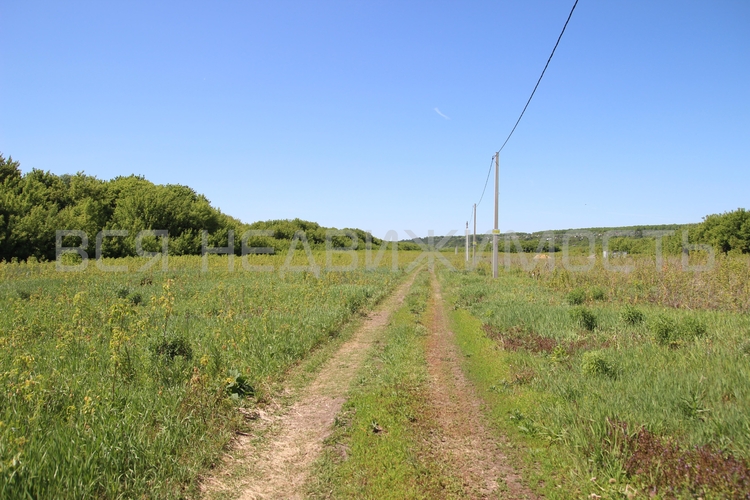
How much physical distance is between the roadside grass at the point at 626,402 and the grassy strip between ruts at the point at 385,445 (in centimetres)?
90

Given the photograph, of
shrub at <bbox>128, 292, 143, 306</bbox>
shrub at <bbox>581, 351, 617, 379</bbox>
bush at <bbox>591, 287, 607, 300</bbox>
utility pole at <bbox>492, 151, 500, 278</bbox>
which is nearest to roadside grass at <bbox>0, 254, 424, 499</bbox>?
shrub at <bbox>128, 292, 143, 306</bbox>

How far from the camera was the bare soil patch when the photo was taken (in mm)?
3707

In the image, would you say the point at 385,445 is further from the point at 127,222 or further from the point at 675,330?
the point at 127,222

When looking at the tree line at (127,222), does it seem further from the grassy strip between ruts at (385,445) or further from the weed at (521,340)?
the grassy strip between ruts at (385,445)

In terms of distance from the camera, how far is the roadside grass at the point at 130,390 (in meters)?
3.46

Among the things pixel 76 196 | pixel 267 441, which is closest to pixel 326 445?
pixel 267 441

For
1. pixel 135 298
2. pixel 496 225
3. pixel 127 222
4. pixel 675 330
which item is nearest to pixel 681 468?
pixel 675 330

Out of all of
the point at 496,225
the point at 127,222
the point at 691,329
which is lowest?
the point at 691,329

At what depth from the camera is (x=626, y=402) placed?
4422 mm

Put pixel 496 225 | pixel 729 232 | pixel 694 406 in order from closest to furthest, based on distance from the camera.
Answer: pixel 694 406 < pixel 496 225 < pixel 729 232

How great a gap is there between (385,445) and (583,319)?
632 centimetres

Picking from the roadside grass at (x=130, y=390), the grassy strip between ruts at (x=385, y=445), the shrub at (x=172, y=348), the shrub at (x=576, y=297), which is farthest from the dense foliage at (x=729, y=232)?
the shrub at (x=172, y=348)

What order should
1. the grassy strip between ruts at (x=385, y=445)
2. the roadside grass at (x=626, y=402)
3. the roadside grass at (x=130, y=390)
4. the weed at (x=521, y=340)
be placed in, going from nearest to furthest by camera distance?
the roadside grass at (x=626, y=402)
the roadside grass at (x=130, y=390)
the grassy strip between ruts at (x=385, y=445)
the weed at (x=521, y=340)

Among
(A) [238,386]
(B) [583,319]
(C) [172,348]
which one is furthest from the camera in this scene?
(B) [583,319]
